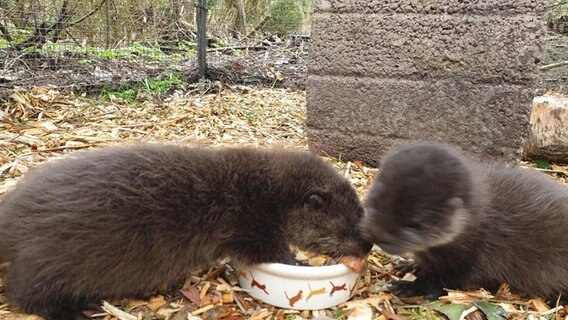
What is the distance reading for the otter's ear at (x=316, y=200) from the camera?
3.44 m

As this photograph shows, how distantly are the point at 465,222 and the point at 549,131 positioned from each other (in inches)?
138

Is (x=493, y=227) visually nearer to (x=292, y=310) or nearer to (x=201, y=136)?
(x=292, y=310)

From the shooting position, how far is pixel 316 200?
11.3 feet

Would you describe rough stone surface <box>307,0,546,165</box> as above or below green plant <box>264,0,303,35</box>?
below

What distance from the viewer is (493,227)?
3.24 meters

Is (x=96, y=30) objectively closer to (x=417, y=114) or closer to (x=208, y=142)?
(x=208, y=142)

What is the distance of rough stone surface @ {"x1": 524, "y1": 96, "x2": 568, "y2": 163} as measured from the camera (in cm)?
584

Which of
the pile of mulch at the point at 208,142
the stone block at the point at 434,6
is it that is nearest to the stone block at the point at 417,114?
the pile of mulch at the point at 208,142

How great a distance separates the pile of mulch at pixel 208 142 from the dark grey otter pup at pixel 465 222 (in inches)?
5.5

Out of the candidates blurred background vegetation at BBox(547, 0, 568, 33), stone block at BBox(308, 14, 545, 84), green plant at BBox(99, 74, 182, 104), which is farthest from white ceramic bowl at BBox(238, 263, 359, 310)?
blurred background vegetation at BBox(547, 0, 568, 33)

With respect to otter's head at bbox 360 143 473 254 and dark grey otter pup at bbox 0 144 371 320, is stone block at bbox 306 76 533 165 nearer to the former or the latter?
dark grey otter pup at bbox 0 144 371 320

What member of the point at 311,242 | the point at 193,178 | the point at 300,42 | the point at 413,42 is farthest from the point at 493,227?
the point at 300,42

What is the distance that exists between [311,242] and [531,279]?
4.43 feet

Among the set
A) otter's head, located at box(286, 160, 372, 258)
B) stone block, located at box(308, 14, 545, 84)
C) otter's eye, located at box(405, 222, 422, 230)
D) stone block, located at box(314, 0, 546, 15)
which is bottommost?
otter's head, located at box(286, 160, 372, 258)
